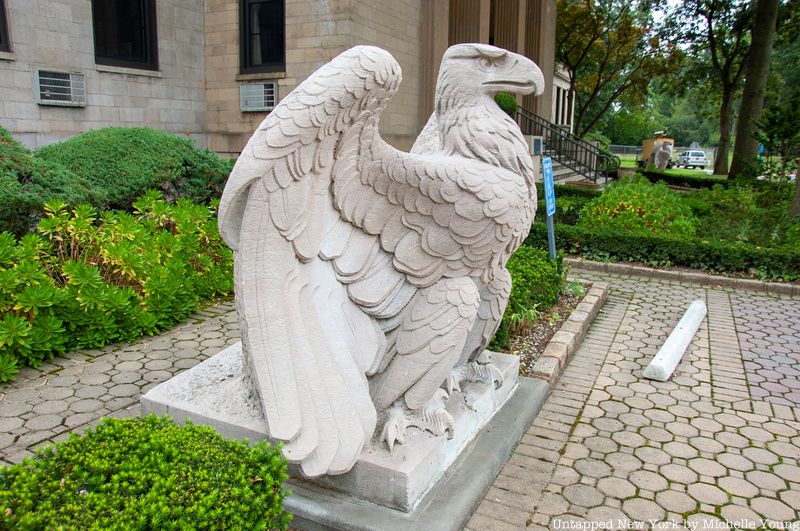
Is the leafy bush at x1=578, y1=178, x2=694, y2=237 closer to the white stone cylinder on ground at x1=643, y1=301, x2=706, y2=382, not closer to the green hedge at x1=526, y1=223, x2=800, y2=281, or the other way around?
the green hedge at x1=526, y1=223, x2=800, y2=281

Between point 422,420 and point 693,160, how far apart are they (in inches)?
1802

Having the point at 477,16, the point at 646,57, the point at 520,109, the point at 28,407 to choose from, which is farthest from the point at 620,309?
the point at 646,57

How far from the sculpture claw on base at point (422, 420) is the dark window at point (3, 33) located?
9430 mm

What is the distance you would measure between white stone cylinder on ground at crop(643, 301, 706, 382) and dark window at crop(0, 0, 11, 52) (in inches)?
394

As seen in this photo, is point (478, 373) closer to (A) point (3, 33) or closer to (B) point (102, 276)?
(B) point (102, 276)

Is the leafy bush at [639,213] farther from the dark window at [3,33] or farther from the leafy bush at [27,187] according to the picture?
the dark window at [3,33]

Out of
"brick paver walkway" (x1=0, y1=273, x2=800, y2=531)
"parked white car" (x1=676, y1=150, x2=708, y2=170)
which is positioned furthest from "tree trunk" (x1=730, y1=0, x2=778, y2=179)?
"parked white car" (x1=676, y1=150, x2=708, y2=170)

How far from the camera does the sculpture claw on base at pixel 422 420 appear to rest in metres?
2.93

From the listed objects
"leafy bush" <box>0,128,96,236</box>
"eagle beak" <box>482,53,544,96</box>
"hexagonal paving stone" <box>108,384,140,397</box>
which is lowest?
"hexagonal paving stone" <box>108,384,140,397</box>

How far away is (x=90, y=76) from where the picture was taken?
10305mm

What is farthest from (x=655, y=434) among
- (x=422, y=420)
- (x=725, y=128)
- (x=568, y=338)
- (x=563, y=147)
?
(x=725, y=128)

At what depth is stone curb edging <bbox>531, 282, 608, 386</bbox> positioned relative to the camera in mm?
4785

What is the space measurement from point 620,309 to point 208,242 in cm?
491

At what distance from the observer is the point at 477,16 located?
15031mm
